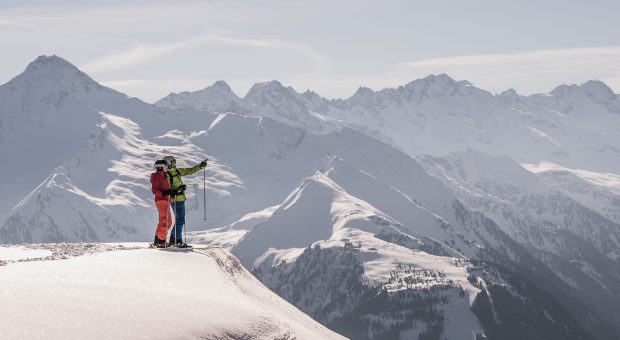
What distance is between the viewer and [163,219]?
35719mm

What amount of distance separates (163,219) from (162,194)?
3.61 ft

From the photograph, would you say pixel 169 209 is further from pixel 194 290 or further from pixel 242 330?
pixel 242 330

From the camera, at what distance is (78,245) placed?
135ft

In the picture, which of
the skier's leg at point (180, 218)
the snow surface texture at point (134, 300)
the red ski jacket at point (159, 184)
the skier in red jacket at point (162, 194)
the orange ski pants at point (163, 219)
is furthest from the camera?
the skier's leg at point (180, 218)

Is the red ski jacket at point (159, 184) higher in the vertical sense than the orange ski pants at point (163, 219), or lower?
higher

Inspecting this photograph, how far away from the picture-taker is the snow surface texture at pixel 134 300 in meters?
21.3

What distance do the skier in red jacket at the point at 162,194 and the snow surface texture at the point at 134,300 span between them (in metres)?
1.78

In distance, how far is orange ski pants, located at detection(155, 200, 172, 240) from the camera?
35.4 meters

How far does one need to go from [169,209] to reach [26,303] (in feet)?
45.4

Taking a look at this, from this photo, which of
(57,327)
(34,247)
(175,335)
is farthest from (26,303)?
(34,247)

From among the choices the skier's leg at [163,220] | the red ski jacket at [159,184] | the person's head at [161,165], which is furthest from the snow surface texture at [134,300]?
the person's head at [161,165]

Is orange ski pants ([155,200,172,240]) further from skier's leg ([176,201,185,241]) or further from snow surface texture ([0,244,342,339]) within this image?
snow surface texture ([0,244,342,339])

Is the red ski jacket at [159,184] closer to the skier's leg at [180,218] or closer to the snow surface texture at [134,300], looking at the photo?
the skier's leg at [180,218]

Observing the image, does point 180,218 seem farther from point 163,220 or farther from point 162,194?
point 162,194
